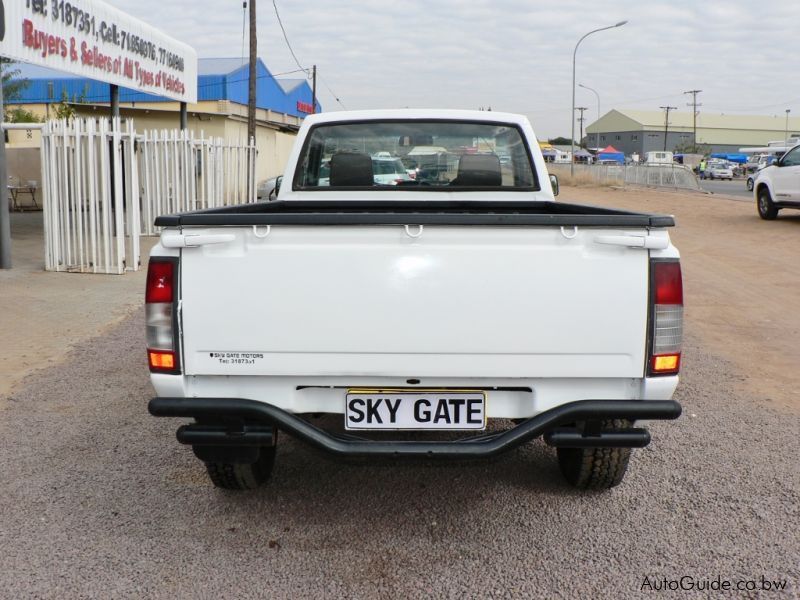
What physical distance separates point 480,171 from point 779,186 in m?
15.3

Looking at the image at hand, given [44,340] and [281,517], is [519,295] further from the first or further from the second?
[44,340]

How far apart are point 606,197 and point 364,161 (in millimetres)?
29001

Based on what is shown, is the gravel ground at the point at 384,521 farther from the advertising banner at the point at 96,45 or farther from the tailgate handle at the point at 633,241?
the advertising banner at the point at 96,45

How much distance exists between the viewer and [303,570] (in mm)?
3184

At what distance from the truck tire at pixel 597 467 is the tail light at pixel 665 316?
704 mm

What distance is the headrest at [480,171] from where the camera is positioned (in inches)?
207

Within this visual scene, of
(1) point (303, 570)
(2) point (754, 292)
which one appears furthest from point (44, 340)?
(2) point (754, 292)

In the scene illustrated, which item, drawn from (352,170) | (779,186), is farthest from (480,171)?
(779,186)

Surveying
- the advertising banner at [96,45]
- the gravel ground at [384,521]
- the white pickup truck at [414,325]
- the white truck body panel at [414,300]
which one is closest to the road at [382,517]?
the gravel ground at [384,521]

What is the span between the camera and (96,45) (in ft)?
47.1

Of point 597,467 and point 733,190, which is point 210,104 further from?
point 597,467

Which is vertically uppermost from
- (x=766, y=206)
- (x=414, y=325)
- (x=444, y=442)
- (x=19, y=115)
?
(x=19, y=115)

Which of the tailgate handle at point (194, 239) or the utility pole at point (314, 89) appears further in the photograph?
the utility pole at point (314, 89)

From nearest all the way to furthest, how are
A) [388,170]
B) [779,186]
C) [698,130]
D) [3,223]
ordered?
[388,170]
[3,223]
[779,186]
[698,130]
